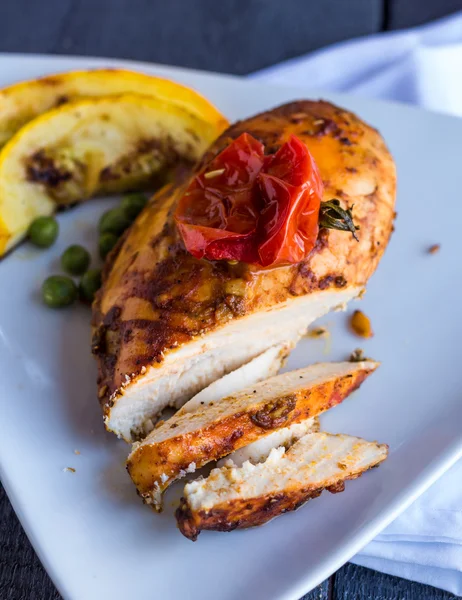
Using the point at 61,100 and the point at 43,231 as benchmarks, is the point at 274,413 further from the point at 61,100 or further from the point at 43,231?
the point at 61,100

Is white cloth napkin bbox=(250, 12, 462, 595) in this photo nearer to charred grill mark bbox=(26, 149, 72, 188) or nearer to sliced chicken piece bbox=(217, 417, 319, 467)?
charred grill mark bbox=(26, 149, 72, 188)

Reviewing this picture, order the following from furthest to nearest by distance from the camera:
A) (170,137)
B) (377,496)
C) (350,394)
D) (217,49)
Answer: (217,49) < (170,137) < (350,394) < (377,496)

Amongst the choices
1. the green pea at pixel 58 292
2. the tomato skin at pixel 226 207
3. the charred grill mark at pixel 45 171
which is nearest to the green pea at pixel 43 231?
the charred grill mark at pixel 45 171

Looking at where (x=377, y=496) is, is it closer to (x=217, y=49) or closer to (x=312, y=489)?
(x=312, y=489)

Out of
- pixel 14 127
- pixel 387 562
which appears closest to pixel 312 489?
pixel 387 562

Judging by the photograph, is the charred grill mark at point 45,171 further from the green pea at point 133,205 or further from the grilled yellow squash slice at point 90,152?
the green pea at point 133,205

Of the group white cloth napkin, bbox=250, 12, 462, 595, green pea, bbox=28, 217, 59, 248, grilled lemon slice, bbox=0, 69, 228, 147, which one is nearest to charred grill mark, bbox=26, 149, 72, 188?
green pea, bbox=28, 217, 59, 248

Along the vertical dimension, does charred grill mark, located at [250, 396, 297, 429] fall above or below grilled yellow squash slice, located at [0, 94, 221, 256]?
below
